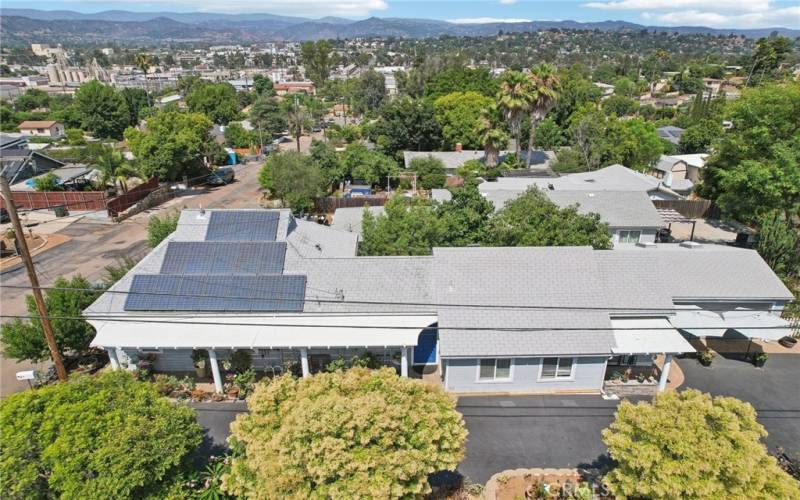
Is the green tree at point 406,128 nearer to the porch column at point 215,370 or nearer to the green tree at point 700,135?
the green tree at point 700,135

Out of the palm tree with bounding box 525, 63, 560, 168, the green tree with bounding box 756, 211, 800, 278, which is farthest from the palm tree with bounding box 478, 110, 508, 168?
the green tree with bounding box 756, 211, 800, 278

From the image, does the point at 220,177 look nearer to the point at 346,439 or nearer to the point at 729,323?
the point at 346,439

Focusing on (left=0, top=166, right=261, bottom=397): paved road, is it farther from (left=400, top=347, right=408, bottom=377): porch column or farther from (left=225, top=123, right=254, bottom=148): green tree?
(left=225, top=123, right=254, bottom=148): green tree

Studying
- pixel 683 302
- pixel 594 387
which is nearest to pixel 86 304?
pixel 594 387

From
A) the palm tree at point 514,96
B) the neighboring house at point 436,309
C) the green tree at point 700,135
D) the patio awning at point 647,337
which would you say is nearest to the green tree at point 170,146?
the neighboring house at point 436,309

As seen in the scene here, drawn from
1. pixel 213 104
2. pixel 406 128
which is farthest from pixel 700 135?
pixel 213 104
